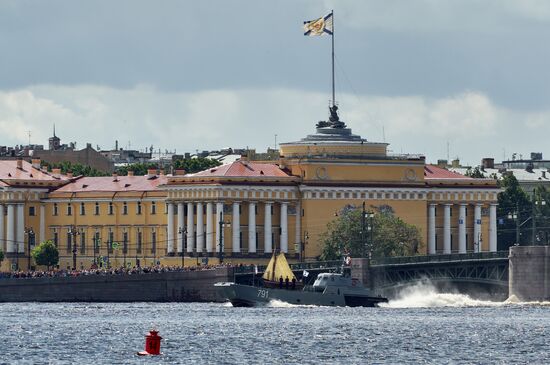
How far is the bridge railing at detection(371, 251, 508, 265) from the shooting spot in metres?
172

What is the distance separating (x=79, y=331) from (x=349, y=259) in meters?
38.7

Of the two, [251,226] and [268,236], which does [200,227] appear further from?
[268,236]

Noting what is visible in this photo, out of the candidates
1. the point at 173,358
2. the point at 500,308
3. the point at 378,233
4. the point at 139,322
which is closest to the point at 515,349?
the point at 173,358

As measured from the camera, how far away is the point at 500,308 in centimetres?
16450

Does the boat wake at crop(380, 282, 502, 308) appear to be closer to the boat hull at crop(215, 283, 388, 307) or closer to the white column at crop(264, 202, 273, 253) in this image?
the boat hull at crop(215, 283, 388, 307)

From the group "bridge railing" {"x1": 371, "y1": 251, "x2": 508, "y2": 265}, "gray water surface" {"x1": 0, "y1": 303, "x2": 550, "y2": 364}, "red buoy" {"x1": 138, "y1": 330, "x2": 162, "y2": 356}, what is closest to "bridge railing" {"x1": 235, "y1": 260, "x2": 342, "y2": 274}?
"bridge railing" {"x1": 371, "y1": 251, "x2": 508, "y2": 265}

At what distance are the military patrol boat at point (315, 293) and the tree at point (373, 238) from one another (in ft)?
67.0

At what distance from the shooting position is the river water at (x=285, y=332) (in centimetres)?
12006

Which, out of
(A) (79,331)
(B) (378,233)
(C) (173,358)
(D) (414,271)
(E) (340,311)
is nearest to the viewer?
(C) (173,358)

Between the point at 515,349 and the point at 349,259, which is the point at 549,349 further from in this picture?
the point at 349,259

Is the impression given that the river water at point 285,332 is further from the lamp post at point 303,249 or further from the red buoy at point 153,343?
the lamp post at point 303,249

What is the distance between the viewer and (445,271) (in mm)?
172000

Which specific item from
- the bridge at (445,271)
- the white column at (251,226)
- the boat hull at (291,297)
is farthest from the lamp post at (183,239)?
the boat hull at (291,297)

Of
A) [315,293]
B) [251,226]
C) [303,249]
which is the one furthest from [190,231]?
[315,293]
